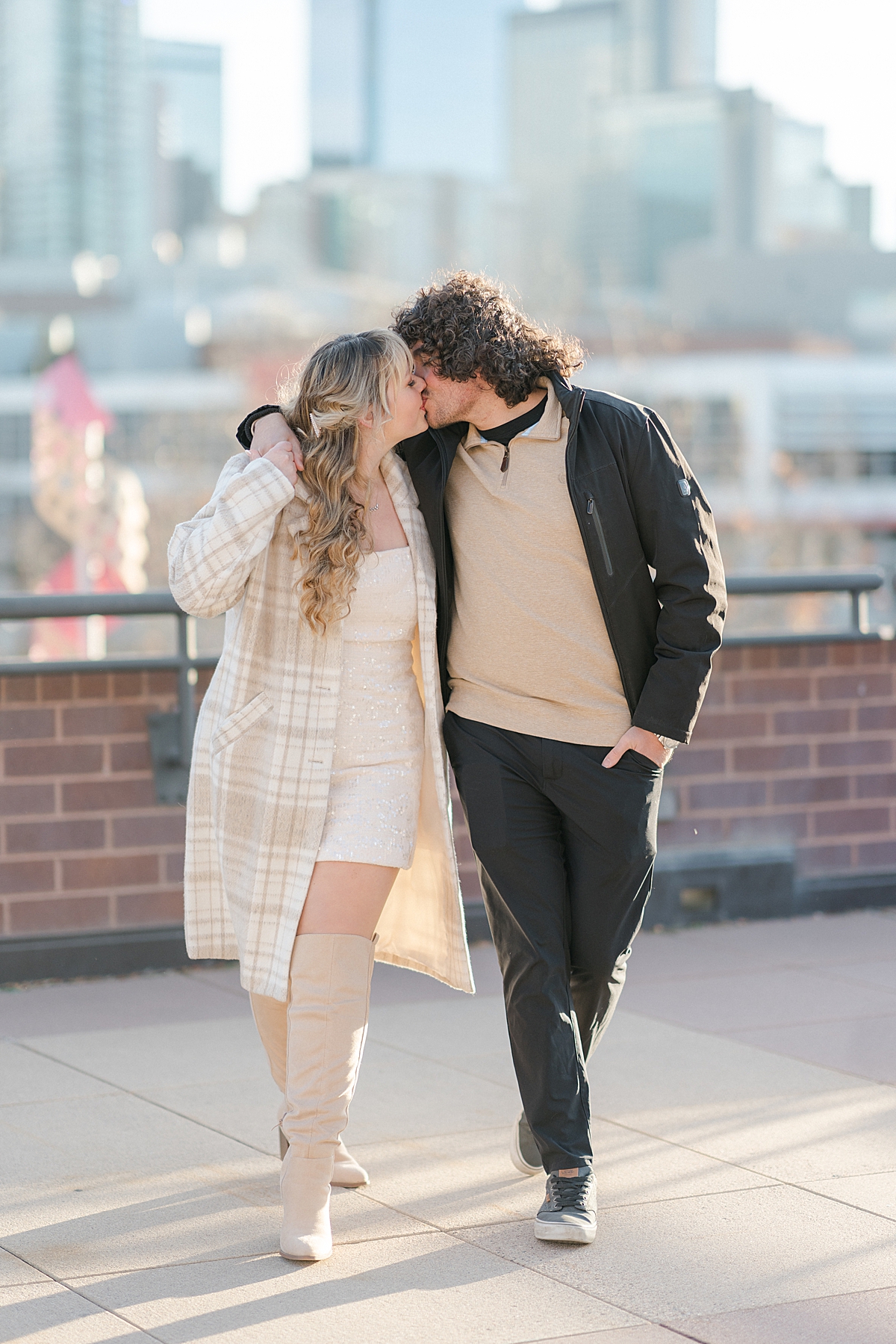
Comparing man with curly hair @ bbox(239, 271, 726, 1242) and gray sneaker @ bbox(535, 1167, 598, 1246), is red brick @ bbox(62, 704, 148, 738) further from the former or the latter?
gray sneaker @ bbox(535, 1167, 598, 1246)

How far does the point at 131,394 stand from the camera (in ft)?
392

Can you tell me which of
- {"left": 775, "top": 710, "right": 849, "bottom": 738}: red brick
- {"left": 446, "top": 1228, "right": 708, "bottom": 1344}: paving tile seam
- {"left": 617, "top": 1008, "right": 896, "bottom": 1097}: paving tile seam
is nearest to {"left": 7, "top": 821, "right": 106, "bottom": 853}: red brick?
{"left": 617, "top": 1008, "right": 896, "bottom": 1097}: paving tile seam

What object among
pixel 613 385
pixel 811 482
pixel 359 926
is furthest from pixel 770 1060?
pixel 811 482

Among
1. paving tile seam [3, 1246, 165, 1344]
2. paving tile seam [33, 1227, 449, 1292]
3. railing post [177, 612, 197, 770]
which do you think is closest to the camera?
paving tile seam [3, 1246, 165, 1344]

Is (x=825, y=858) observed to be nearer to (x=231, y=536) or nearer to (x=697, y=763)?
(x=697, y=763)

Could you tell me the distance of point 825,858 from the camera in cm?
732

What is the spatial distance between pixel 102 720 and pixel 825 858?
3289mm

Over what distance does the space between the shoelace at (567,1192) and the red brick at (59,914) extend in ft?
9.57

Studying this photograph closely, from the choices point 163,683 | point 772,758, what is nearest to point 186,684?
point 163,683

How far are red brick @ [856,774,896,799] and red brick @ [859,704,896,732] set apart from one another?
0.21 m

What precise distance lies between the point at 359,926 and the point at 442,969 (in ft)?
1.37

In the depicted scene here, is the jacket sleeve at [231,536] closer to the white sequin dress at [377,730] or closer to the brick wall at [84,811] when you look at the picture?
the white sequin dress at [377,730]

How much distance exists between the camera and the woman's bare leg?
3.52 metres

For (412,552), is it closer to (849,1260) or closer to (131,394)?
(849,1260)
